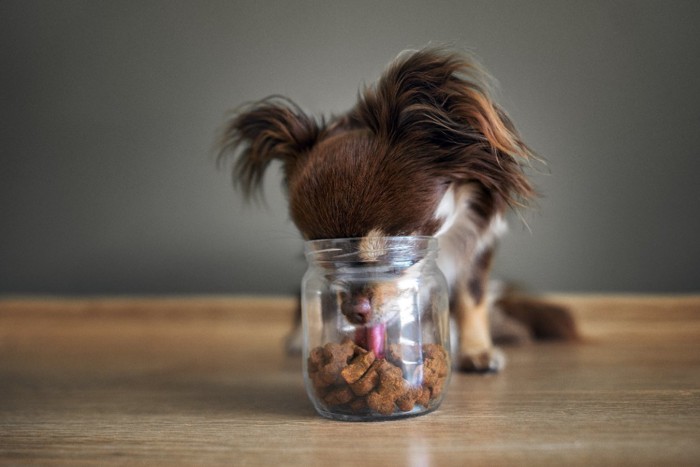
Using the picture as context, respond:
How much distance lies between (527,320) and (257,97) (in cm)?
140

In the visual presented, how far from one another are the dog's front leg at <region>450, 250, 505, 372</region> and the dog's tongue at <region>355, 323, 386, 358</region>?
2.22 ft

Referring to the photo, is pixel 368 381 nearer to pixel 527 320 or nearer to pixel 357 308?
pixel 357 308

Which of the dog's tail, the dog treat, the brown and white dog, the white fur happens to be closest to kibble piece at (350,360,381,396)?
the dog treat

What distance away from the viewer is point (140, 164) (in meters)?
2.79

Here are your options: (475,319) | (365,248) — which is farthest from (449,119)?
(475,319)

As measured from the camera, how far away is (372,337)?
1205 millimetres

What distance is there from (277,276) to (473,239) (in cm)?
130

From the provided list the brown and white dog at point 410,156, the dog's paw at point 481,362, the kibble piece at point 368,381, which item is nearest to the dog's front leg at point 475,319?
the dog's paw at point 481,362

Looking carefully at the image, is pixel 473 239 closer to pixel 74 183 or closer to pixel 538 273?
pixel 538 273

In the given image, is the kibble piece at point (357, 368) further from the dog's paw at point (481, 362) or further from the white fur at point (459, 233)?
the dog's paw at point (481, 362)

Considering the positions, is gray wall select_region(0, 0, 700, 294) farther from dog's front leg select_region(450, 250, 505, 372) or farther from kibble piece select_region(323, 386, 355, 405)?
kibble piece select_region(323, 386, 355, 405)

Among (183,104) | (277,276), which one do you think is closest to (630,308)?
Answer: (277,276)

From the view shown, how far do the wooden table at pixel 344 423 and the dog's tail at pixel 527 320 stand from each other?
0.10 metres

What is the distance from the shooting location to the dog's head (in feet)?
4.13
